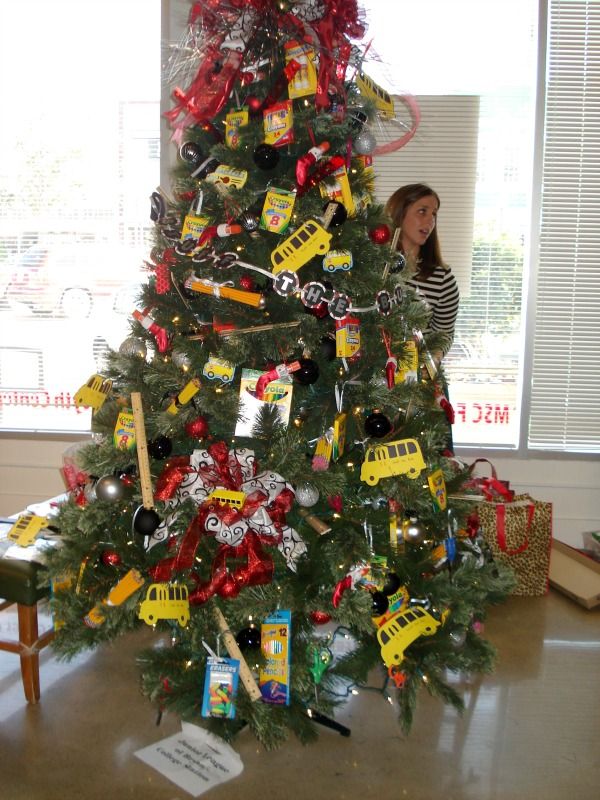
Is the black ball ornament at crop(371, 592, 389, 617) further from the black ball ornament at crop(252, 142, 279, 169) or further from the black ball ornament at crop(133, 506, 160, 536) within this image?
the black ball ornament at crop(252, 142, 279, 169)

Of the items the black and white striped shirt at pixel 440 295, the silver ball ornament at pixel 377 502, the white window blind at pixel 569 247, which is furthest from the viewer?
the white window blind at pixel 569 247

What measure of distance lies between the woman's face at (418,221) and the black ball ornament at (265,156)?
1159 mm

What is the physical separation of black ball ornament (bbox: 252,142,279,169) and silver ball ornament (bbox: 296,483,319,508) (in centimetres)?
76

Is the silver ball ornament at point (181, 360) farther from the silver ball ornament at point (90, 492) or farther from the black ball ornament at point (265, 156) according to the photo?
the black ball ornament at point (265, 156)

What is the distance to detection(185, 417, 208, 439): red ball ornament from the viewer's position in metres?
1.82

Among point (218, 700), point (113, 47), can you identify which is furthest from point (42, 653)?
point (113, 47)

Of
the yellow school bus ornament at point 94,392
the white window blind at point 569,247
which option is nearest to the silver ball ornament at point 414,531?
the yellow school bus ornament at point 94,392

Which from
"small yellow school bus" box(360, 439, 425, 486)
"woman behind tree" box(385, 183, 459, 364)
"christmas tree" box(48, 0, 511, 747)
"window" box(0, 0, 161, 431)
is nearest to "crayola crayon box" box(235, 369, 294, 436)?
"christmas tree" box(48, 0, 511, 747)

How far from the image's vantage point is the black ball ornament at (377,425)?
1.76 m

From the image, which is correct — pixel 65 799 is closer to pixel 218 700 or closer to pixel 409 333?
pixel 218 700

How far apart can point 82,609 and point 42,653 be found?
738mm

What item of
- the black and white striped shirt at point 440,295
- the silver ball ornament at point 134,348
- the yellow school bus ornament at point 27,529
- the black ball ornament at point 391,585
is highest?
the black and white striped shirt at point 440,295

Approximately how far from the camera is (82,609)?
6.15ft

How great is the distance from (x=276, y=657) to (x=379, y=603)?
279 millimetres
